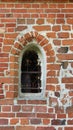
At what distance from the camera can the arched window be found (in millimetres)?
5068

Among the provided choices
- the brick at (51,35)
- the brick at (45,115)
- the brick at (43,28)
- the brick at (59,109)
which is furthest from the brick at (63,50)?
the brick at (45,115)

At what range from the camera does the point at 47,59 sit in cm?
502

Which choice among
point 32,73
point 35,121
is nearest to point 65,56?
point 32,73

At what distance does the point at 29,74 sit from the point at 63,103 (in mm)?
675

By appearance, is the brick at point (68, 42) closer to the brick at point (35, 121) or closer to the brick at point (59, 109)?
the brick at point (59, 109)

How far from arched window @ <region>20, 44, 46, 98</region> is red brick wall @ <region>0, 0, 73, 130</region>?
0.31 feet

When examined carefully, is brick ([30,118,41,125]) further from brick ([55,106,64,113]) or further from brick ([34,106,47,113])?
brick ([55,106,64,113])

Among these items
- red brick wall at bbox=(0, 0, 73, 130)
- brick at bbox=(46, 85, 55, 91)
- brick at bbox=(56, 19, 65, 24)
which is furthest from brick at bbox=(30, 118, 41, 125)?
brick at bbox=(56, 19, 65, 24)

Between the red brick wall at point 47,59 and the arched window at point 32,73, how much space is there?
0.09 meters

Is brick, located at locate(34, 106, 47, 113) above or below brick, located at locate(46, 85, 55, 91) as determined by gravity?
below

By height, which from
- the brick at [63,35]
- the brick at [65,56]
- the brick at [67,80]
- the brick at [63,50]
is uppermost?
the brick at [63,35]

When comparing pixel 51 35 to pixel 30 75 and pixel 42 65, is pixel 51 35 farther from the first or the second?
pixel 30 75

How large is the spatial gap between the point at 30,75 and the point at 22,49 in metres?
0.41

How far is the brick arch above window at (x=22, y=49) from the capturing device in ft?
16.4
